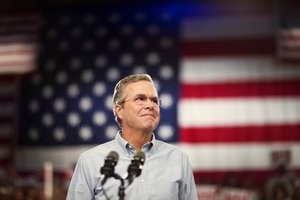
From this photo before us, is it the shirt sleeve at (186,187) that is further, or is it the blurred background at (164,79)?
the blurred background at (164,79)

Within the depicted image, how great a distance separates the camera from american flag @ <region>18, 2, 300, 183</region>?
9.95 meters

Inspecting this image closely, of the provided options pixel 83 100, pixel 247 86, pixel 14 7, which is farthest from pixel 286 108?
pixel 14 7

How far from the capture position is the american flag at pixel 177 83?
995 cm

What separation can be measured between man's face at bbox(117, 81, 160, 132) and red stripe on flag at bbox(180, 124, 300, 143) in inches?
315

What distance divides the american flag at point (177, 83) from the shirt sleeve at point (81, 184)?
25.8ft

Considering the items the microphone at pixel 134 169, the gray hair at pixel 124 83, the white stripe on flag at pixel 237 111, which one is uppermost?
the gray hair at pixel 124 83

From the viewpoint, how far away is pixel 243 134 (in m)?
9.95

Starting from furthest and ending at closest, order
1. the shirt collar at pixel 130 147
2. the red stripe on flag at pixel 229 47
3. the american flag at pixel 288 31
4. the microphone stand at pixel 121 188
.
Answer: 1. the red stripe on flag at pixel 229 47
2. the american flag at pixel 288 31
3. the shirt collar at pixel 130 147
4. the microphone stand at pixel 121 188

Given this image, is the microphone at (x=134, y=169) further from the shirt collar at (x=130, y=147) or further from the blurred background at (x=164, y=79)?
the blurred background at (x=164, y=79)

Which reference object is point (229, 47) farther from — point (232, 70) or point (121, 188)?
point (121, 188)

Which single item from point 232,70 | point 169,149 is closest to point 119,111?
point 169,149

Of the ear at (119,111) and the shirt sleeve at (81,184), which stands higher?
the ear at (119,111)

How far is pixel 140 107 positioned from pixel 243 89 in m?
8.20

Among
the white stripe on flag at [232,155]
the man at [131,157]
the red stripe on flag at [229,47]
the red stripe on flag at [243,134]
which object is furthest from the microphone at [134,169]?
the red stripe on flag at [229,47]
